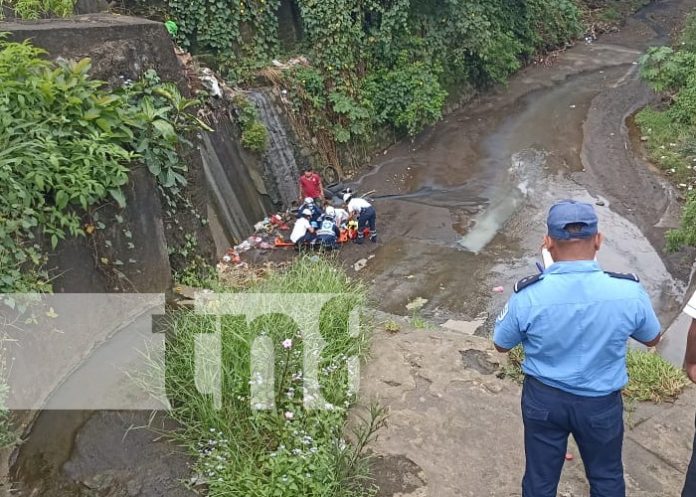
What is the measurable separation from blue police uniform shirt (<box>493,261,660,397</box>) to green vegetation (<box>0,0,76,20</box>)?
21.1 feet

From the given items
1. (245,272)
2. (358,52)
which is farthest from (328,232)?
(358,52)

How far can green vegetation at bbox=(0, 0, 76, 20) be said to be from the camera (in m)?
6.88

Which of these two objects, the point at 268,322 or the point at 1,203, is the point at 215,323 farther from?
the point at 1,203

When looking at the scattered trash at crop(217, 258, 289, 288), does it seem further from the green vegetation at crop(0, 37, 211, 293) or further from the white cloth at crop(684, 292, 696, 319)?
the white cloth at crop(684, 292, 696, 319)

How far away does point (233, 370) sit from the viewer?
4012mm

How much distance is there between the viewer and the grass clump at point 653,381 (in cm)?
437

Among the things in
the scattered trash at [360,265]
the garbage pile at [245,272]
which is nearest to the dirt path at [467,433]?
the garbage pile at [245,272]

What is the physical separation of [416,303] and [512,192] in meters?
3.72

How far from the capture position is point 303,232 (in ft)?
27.0

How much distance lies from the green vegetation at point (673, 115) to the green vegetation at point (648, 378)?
5780 millimetres

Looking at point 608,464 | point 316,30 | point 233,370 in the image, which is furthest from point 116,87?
point 316,30

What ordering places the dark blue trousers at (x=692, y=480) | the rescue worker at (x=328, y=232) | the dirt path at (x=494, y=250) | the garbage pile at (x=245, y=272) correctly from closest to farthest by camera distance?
1. the dark blue trousers at (x=692, y=480)
2. the dirt path at (x=494, y=250)
3. the garbage pile at (x=245, y=272)
4. the rescue worker at (x=328, y=232)

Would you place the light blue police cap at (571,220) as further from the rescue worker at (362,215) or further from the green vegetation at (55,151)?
the rescue worker at (362,215)

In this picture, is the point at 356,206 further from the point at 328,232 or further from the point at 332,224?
the point at 328,232
